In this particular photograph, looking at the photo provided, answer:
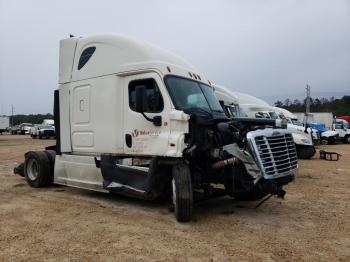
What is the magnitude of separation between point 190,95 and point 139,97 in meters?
1.08

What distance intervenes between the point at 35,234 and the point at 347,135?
114 ft

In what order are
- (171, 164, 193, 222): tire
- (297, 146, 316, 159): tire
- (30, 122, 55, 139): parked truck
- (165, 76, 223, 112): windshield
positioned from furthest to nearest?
(30, 122, 55, 139): parked truck → (297, 146, 316, 159): tire → (165, 76, 223, 112): windshield → (171, 164, 193, 222): tire

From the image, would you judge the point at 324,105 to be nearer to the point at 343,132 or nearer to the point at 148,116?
the point at 343,132

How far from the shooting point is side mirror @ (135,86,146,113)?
6.70 meters

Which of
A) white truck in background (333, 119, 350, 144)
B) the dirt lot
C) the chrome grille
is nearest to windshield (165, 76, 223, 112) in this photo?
the chrome grille

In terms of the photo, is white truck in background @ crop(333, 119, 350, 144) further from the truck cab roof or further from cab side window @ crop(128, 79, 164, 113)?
cab side window @ crop(128, 79, 164, 113)

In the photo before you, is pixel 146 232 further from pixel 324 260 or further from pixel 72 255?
pixel 324 260

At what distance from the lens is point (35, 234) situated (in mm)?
5652

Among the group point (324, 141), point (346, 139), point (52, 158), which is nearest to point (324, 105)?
point (346, 139)

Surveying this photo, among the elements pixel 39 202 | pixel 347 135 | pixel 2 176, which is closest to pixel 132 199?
pixel 39 202

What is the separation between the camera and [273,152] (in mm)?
6152

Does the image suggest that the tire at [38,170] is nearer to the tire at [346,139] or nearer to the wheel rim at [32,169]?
the wheel rim at [32,169]

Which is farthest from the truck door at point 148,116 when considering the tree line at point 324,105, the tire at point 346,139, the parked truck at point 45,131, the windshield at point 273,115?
the tree line at point 324,105

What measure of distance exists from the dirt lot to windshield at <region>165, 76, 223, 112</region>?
1.97 m
